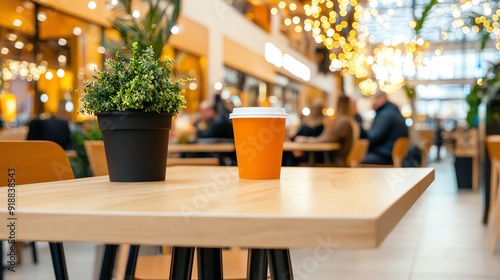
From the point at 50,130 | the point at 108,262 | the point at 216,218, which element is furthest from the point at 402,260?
the point at 50,130

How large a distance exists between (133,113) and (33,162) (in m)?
0.47

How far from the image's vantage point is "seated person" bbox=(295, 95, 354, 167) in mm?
5969

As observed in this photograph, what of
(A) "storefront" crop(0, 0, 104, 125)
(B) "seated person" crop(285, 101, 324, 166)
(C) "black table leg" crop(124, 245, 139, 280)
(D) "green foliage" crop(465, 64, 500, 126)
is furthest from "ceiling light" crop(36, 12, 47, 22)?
(C) "black table leg" crop(124, 245, 139, 280)

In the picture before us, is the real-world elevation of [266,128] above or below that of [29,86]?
below

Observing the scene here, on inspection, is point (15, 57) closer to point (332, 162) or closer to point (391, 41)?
point (332, 162)

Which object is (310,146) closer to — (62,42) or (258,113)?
(258,113)

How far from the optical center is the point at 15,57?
8281 millimetres

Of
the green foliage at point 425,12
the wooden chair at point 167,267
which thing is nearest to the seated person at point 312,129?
the green foliage at point 425,12

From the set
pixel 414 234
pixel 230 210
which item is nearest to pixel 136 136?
pixel 230 210

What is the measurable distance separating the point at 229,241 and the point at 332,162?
18.1ft

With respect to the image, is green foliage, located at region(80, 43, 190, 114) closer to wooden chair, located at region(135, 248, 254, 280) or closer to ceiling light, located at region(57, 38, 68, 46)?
wooden chair, located at region(135, 248, 254, 280)

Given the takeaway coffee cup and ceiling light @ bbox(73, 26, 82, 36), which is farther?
ceiling light @ bbox(73, 26, 82, 36)

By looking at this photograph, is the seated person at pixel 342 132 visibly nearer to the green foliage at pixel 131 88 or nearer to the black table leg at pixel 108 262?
the black table leg at pixel 108 262

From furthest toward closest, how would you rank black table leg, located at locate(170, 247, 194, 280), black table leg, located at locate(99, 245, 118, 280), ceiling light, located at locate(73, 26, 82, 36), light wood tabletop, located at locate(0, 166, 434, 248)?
1. ceiling light, located at locate(73, 26, 82, 36)
2. black table leg, located at locate(99, 245, 118, 280)
3. black table leg, located at locate(170, 247, 194, 280)
4. light wood tabletop, located at locate(0, 166, 434, 248)
